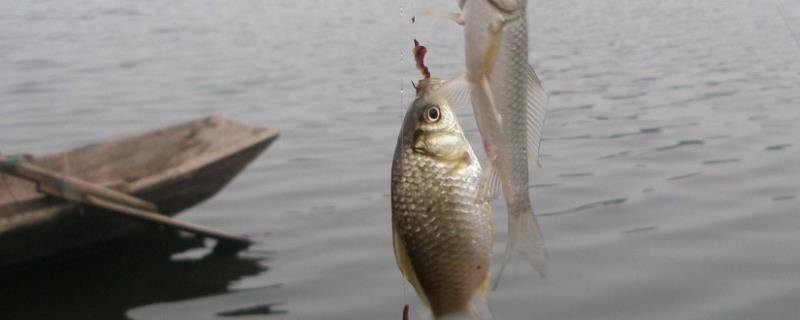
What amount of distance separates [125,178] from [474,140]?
3238 millimetres

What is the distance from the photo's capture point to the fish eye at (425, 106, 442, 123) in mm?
1365

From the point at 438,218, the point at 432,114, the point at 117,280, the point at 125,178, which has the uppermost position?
the point at 432,114

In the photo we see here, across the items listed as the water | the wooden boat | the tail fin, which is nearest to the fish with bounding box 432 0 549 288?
the tail fin

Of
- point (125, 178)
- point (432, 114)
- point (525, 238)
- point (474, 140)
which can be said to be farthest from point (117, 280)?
point (525, 238)

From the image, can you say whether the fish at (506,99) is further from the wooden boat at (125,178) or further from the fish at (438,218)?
the wooden boat at (125,178)

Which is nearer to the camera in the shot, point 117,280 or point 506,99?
point 506,99

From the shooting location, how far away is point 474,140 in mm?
8641

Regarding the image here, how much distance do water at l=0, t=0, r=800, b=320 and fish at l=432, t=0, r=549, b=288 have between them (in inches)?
13.7

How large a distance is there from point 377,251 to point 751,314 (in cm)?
266

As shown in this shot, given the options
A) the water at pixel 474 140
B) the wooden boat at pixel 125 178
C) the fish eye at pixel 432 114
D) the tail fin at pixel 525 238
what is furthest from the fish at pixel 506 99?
the wooden boat at pixel 125 178

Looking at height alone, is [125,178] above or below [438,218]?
below

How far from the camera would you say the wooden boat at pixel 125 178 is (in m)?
6.04

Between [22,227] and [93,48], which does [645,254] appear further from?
[93,48]

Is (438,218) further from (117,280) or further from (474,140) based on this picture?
(474,140)
